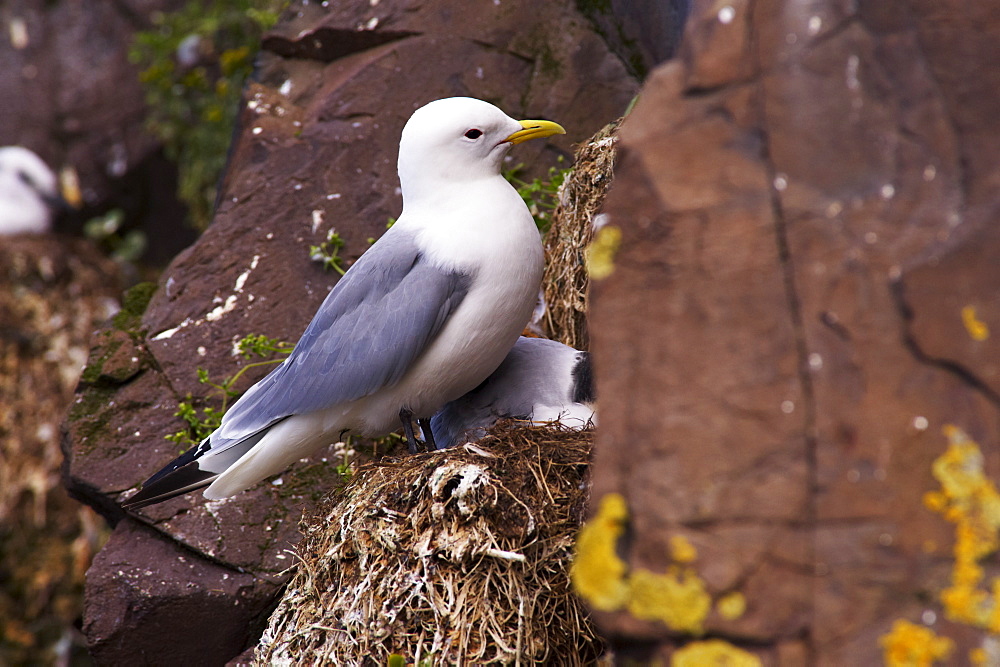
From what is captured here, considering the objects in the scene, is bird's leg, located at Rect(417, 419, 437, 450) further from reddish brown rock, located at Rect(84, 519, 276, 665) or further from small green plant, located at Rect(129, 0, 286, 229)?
small green plant, located at Rect(129, 0, 286, 229)

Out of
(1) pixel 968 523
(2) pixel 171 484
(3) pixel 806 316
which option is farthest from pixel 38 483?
(1) pixel 968 523

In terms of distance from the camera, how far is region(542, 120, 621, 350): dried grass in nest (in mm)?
Result: 3057

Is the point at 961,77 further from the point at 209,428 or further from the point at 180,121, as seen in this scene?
the point at 180,121

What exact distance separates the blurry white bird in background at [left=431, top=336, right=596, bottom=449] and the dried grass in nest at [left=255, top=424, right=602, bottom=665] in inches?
11.4

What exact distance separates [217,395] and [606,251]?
89.8 inches

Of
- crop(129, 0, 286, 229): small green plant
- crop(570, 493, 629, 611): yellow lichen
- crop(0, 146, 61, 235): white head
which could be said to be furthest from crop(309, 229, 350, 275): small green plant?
crop(0, 146, 61, 235): white head

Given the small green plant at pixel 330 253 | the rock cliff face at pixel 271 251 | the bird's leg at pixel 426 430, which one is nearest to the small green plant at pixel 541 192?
the rock cliff face at pixel 271 251

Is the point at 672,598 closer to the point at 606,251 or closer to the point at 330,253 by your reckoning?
the point at 606,251

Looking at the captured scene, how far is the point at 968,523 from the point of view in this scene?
1234mm

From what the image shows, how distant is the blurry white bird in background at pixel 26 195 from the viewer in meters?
5.89

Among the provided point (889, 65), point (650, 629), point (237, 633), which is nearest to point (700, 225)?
point (889, 65)

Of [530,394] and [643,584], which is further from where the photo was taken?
[530,394]

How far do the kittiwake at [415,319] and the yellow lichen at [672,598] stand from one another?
123cm

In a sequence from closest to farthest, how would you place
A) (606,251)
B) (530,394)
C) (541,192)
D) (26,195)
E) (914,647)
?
1. (914,647)
2. (606,251)
3. (530,394)
4. (541,192)
5. (26,195)
